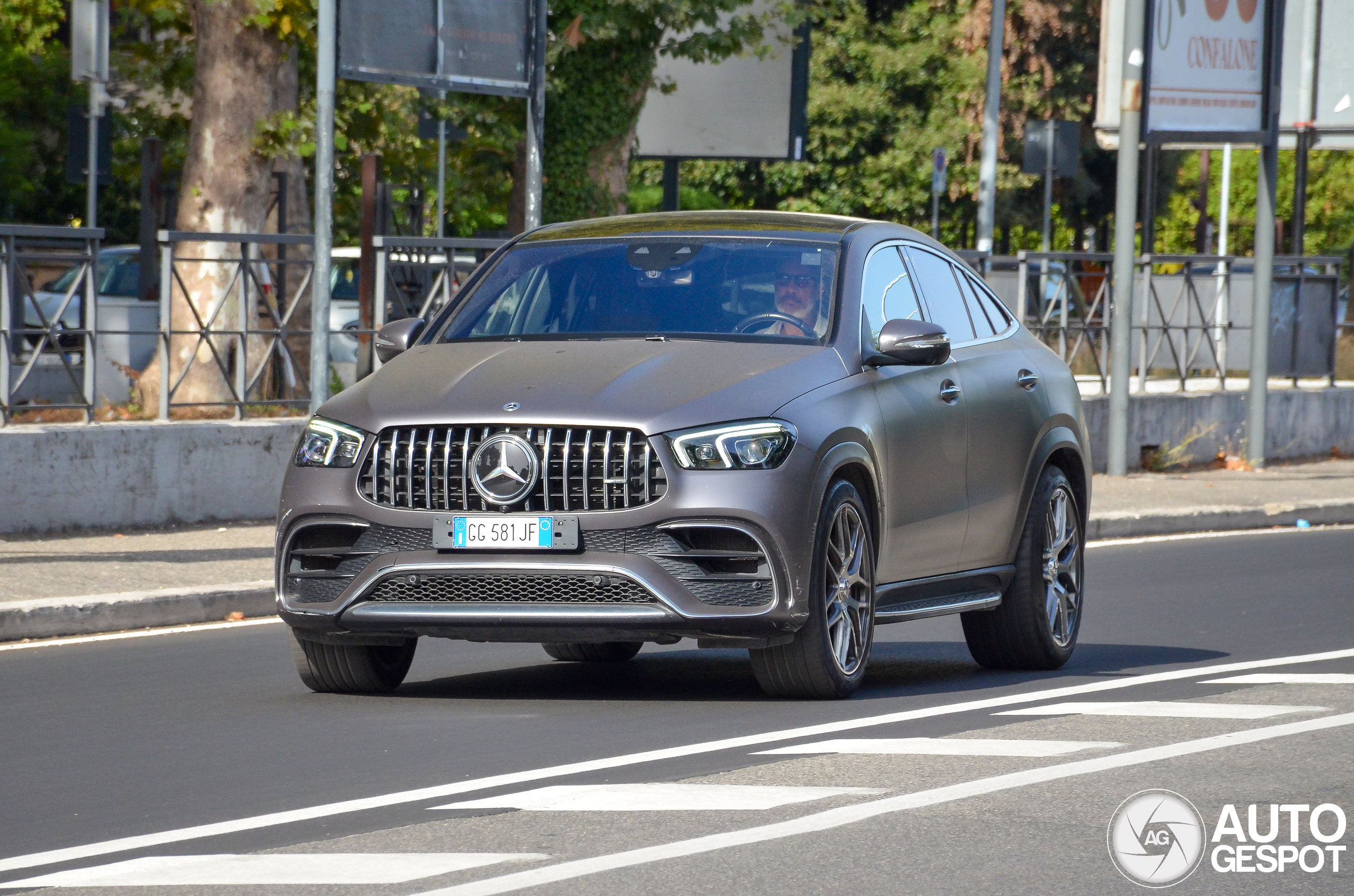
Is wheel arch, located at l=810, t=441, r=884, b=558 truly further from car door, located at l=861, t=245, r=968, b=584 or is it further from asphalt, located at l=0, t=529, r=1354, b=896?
asphalt, located at l=0, t=529, r=1354, b=896

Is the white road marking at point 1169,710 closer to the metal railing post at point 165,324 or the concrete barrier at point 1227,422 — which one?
the metal railing post at point 165,324

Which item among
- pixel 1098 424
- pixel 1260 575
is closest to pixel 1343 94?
pixel 1098 424

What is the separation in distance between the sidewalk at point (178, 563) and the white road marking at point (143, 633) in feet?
0.20

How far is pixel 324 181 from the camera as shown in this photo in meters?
14.3

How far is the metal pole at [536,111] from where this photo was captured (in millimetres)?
15516

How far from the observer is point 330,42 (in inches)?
563

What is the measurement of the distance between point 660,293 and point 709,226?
54cm

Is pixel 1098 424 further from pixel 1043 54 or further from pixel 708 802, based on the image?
pixel 1043 54

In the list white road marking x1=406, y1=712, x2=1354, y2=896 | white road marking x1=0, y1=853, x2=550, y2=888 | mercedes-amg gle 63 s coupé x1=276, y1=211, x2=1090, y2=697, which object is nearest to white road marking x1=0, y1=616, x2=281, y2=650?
mercedes-amg gle 63 s coupé x1=276, y1=211, x2=1090, y2=697

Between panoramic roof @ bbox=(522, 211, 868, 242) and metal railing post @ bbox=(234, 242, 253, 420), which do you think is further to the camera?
metal railing post @ bbox=(234, 242, 253, 420)

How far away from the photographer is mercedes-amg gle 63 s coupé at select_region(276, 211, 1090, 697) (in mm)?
7891

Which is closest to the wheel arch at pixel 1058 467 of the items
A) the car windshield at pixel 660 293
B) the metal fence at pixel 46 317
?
the car windshield at pixel 660 293

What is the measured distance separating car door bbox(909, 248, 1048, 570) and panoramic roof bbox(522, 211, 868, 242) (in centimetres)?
47

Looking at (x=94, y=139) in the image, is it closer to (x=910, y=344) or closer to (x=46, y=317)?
(x=46, y=317)
